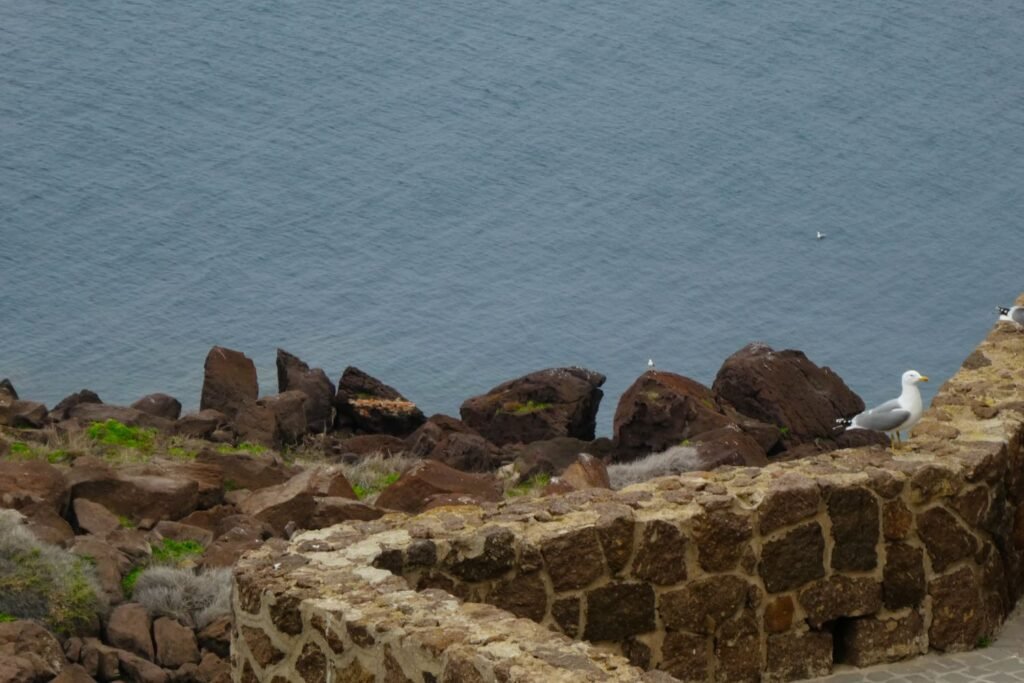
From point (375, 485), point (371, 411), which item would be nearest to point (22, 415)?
point (371, 411)

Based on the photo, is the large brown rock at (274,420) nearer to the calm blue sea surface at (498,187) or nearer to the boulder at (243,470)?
the boulder at (243,470)

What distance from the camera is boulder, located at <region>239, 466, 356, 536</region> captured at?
15586 mm

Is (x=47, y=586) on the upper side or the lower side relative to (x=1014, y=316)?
lower

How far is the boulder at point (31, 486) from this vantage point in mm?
15344

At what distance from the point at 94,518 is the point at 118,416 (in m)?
5.86

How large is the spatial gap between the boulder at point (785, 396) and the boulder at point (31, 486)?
7704 millimetres

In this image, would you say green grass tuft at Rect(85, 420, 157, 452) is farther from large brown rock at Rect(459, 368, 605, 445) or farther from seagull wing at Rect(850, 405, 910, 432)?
seagull wing at Rect(850, 405, 910, 432)

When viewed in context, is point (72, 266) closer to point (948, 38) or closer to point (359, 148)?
point (359, 148)

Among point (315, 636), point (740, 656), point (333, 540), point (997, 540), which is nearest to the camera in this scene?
point (315, 636)

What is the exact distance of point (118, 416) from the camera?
69.9 feet

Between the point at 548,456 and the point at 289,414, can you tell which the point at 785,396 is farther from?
the point at 289,414

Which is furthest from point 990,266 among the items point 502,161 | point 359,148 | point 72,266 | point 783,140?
point 72,266

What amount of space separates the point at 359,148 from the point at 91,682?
2207 cm

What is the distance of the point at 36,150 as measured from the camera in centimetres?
3366
